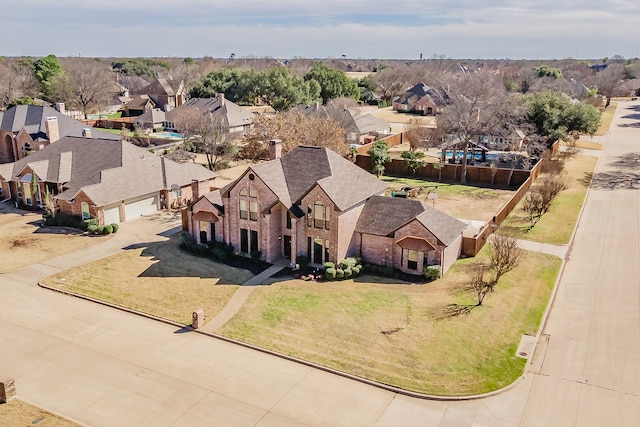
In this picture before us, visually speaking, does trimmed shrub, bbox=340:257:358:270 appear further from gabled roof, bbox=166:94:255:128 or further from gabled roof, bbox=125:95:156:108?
gabled roof, bbox=125:95:156:108

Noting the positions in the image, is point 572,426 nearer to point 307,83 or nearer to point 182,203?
point 182,203

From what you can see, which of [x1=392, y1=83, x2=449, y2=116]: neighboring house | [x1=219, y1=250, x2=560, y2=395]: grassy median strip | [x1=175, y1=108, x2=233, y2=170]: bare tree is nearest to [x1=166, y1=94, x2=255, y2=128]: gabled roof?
[x1=175, y1=108, x2=233, y2=170]: bare tree

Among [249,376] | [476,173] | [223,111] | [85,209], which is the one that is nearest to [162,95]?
[223,111]

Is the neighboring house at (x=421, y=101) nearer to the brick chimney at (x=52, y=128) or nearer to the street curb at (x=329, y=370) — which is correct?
the brick chimney at (x=52, y=128)

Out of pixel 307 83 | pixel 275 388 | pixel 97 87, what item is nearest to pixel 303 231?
pixel 275 388

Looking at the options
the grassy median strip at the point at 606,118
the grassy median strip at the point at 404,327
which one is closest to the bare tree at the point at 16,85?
the grassy median strip at the point at 404,327

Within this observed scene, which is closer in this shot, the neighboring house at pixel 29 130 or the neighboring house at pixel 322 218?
the neighboring house at pixel 322 218
